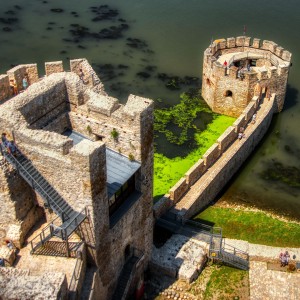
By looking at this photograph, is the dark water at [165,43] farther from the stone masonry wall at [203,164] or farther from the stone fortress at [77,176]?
the stone fortress at [77,176]

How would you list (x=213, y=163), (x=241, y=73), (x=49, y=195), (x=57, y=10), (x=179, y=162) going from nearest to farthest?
(x=49, y=195), (x=213, y=163), (x=179, y=162), (x=241, y=73), (x=57, y=10)

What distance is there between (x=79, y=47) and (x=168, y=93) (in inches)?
463

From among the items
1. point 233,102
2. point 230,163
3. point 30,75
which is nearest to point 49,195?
point 30,75

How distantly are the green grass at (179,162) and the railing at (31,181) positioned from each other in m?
12.3

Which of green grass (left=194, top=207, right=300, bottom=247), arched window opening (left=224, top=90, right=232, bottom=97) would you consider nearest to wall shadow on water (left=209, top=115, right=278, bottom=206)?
green grass (left=194, top=207, right=300, bottom=247)

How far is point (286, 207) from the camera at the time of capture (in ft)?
104

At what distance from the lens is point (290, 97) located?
138 feet

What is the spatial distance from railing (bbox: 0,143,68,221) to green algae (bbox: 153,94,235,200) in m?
12.2

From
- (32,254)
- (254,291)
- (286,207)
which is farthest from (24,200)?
(286,207)

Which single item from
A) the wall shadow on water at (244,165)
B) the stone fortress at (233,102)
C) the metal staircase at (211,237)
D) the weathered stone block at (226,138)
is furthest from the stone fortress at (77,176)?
the weathered stone block at (226,138)

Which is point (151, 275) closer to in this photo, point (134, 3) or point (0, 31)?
point (0, 31)

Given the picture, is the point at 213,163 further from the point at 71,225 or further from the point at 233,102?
the point at 71,225

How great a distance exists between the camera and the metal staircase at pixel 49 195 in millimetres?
18594

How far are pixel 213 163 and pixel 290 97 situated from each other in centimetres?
1356
